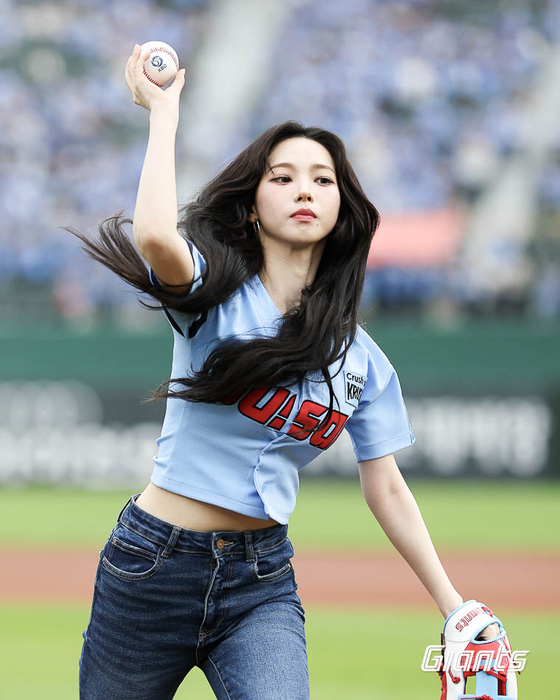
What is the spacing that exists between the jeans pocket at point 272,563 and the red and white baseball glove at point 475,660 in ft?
1.58

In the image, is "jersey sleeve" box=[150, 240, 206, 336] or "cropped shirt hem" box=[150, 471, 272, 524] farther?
"cropped shirt hem" box=[150, 471, 272, 524]

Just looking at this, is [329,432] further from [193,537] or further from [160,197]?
[160,197]

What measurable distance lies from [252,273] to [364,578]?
21.4 ft

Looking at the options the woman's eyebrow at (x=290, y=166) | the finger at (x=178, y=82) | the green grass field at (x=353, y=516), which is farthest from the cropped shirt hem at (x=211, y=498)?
the green grass field at (x=353, y=516)

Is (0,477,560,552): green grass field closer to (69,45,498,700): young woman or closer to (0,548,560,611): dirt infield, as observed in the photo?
(0,548,560,611): dirt infield

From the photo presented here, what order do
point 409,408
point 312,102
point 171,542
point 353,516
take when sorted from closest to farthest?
point 171,542, point 353,516, point 409,408, point 312,102

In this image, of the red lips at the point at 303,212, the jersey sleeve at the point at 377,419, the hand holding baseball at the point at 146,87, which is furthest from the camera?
the jersey sleeve at the point at 377,419

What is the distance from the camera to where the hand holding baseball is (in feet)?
8.82

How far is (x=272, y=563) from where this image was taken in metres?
2.93

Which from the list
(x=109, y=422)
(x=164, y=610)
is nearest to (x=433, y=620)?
(x=164, y=610)

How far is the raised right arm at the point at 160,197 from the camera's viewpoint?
2.54m

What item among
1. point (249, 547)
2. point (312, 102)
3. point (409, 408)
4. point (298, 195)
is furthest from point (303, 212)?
point (312, 102)

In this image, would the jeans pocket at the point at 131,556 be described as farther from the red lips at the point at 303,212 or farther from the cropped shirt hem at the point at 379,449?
the red lips at the point at 303,212

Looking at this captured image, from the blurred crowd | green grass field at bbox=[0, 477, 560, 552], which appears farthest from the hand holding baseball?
the blurred crowd
